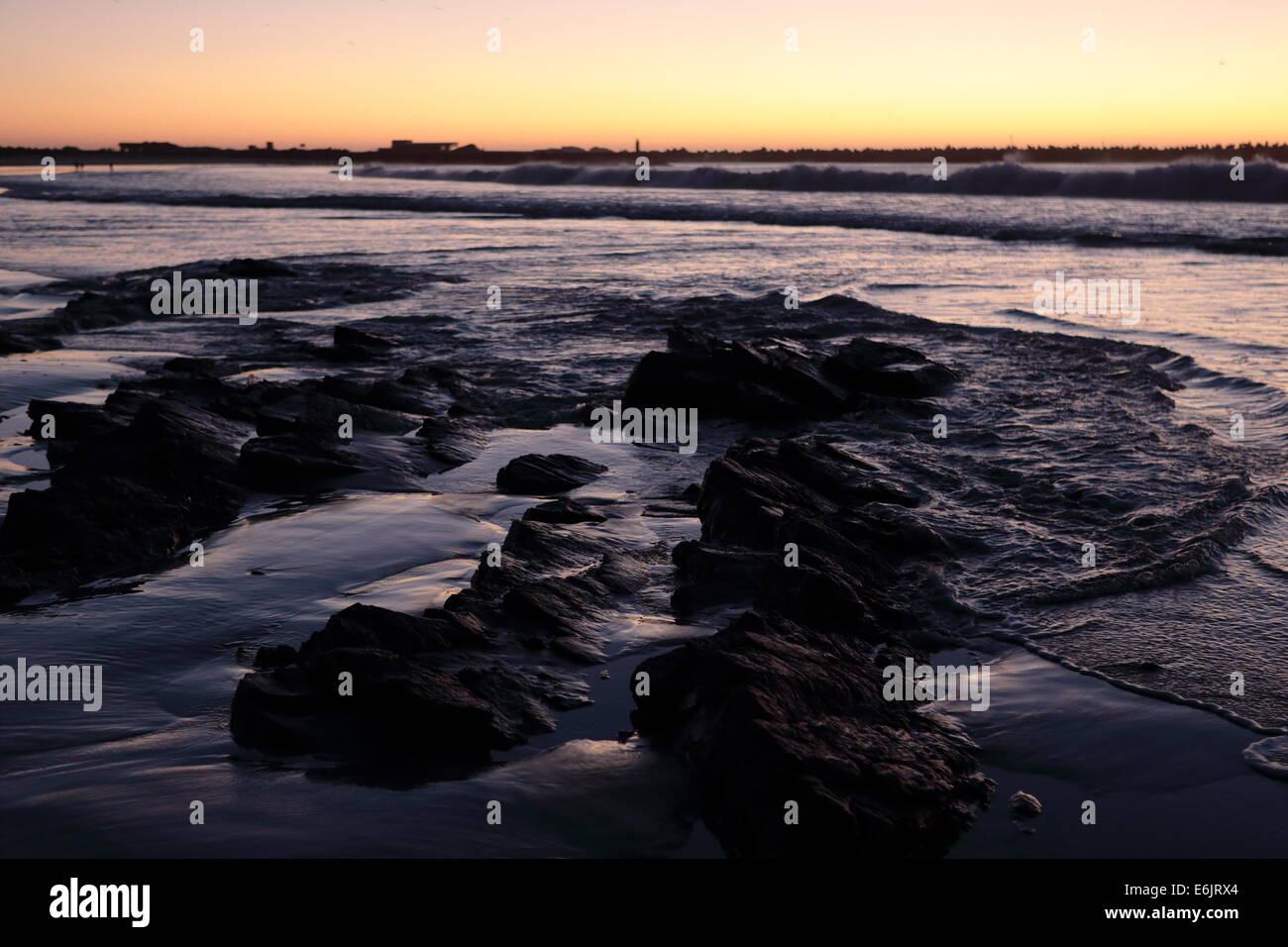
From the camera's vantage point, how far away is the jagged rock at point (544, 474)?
8797 mm

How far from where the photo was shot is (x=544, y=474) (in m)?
8.94

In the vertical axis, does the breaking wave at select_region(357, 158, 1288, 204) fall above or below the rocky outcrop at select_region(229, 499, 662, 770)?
above

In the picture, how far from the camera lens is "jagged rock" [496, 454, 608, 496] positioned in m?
8.80

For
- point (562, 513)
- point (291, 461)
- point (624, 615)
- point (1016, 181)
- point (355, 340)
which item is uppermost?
point (1016, 181)

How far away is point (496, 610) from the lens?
5789mm

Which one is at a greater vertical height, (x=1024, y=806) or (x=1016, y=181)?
(x=1016, y=181)

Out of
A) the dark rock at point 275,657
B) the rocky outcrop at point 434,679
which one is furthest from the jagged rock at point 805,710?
the dark rock at point 275,657

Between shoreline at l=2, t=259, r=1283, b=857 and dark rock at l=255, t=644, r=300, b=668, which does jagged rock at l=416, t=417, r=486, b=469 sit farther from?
dark rock at l=255, t=644, r=300, b=668

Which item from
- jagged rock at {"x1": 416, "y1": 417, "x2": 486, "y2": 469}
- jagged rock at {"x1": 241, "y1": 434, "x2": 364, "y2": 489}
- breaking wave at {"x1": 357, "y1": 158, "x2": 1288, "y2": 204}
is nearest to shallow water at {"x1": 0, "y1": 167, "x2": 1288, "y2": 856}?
jagged rock at {"x1": 416, "y1": 417, "x2": 486, "y2": 469}

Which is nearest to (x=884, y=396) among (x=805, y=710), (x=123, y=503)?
(x=123, y=503)

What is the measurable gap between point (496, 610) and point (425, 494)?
2.97 metres

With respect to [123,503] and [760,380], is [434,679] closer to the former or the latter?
[123,503]

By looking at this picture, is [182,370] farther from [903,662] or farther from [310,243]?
[310,243]
